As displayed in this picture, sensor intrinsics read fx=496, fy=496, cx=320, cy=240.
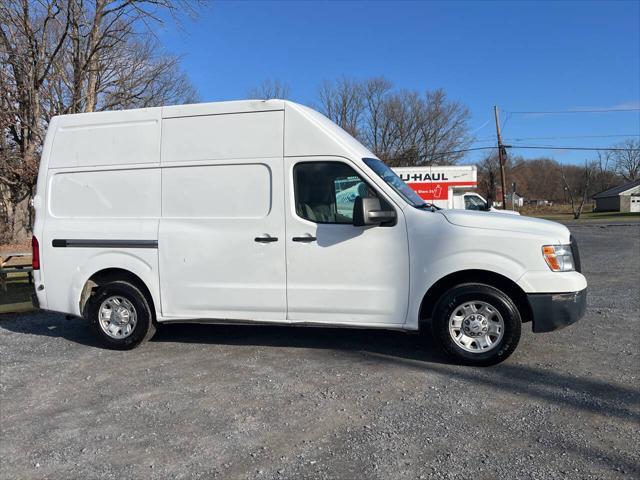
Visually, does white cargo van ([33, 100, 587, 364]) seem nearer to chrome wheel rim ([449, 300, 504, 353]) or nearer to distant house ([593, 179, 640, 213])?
chrome wheel rim ([449, 300, 504, 353])

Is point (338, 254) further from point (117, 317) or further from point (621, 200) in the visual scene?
point (621, 200)

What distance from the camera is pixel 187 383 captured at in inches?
175

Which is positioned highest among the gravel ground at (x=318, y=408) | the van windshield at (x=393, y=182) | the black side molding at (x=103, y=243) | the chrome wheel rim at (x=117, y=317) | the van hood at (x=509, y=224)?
the van windshield at (x=393, y=182)

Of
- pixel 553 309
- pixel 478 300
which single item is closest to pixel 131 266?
pixel 478 300

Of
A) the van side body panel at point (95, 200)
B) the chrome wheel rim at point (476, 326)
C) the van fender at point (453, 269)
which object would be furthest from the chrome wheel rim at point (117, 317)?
the chrome wheel rim at point (476, 326)

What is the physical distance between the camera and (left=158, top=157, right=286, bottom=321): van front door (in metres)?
4.98

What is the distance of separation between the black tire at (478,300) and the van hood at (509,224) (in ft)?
1.85

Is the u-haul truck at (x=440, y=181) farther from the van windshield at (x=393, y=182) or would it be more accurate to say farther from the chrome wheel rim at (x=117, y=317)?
the chrome wheel rim at (x=117, y=317)

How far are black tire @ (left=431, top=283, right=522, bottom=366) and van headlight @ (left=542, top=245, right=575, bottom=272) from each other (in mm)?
496

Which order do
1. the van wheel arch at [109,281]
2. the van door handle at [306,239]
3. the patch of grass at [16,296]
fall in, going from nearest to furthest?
1. the van door handle at [306,239]
2. the van wheel arch at [109,281]
3. the patch of grass at [16,296]

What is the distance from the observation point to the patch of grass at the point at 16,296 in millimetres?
7582

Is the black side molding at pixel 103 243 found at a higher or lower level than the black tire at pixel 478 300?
higher

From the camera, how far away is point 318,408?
3.85m

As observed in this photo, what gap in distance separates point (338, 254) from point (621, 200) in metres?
75.2
